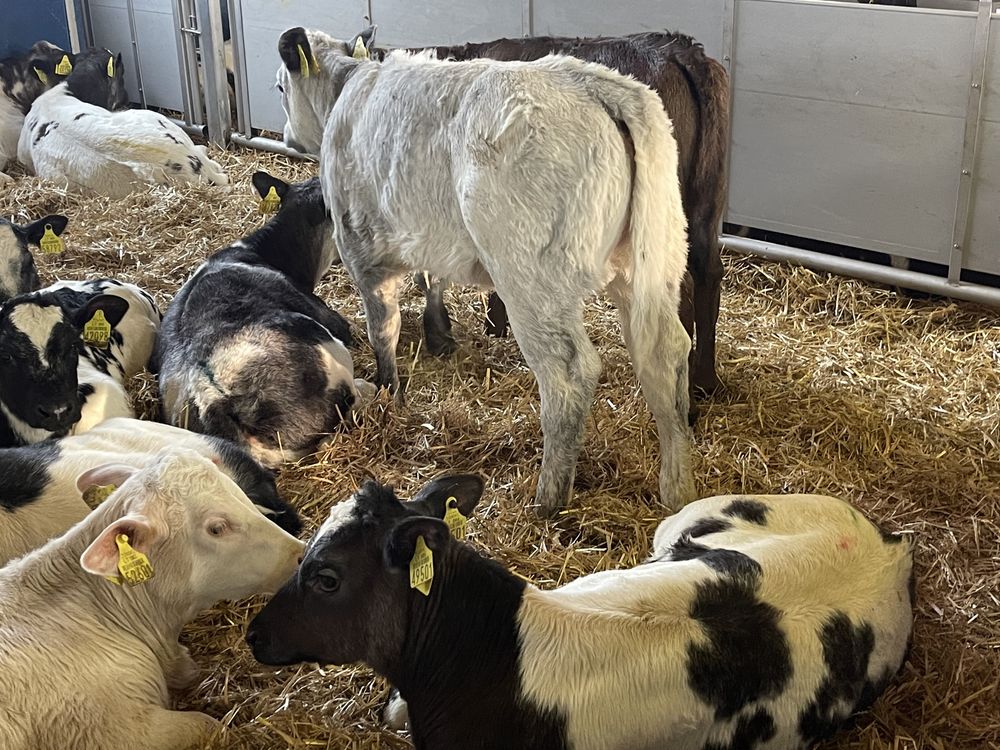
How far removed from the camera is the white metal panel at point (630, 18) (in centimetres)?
698

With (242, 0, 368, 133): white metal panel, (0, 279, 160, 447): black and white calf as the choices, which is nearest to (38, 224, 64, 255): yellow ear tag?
(0, 279, 160, 447): black and white calf

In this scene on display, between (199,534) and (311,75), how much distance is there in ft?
10.9

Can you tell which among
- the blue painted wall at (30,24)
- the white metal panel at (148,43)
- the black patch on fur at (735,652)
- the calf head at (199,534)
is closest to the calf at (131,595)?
the calf head at (199,534)

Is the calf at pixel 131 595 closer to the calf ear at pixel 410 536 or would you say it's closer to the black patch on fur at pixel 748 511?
the calf ear at pixel 410 536

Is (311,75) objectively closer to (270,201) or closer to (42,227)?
(270,201)

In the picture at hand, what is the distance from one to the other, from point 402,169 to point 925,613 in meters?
2.68

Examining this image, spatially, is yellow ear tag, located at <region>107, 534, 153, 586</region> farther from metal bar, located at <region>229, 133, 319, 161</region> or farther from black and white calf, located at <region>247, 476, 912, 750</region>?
metal bar, located at <region>229, 133, 319, 161</region>

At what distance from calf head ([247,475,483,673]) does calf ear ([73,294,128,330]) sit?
2.42 m

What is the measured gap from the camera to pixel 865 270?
21.9ft

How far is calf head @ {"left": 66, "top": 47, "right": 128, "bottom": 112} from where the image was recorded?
1025 cm

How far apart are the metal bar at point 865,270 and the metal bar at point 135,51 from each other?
22.9 feet

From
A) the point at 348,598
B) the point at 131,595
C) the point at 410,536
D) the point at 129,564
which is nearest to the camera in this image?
the point at 410,536

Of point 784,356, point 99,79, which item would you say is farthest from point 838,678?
point 99,79

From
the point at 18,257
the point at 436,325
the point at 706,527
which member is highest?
the point at 18,257
